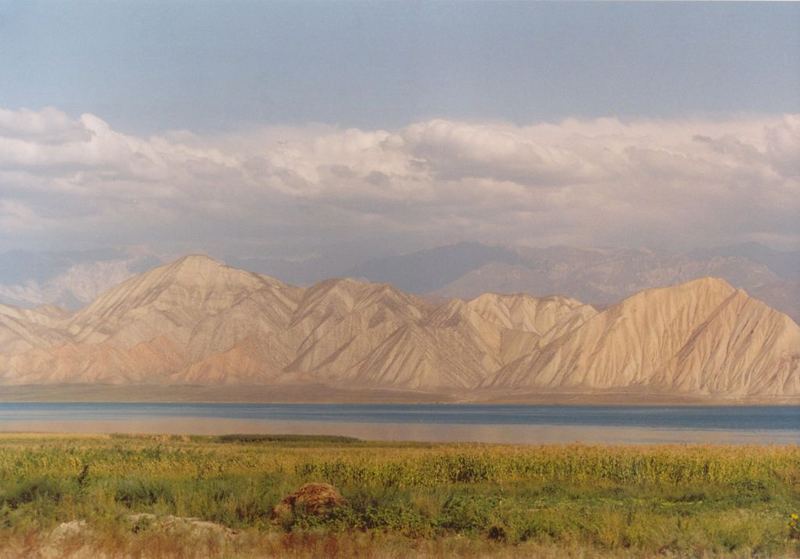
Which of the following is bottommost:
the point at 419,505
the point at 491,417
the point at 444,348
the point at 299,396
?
the point at 299,396

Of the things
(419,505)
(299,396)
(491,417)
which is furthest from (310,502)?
(299,396)

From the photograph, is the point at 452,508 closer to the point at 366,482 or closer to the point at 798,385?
the point at 366,482

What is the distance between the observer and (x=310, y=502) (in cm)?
2005

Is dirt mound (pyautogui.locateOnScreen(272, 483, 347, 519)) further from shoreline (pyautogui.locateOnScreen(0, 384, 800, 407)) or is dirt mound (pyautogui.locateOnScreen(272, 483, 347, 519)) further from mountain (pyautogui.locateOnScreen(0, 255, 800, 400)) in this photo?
mountain (pyautogui.locateOnScreen(0, 255, 800, 400))

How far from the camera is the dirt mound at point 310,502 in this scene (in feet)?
65.3

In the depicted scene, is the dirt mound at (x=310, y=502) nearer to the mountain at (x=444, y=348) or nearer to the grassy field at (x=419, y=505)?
the grassy field at (x=419, y=505)

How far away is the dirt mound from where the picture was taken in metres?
19.9

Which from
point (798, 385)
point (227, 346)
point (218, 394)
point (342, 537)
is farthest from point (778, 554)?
point (227, 346)

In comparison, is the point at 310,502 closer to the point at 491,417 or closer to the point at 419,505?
the point at 419,505

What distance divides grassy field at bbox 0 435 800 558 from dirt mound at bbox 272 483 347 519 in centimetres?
23

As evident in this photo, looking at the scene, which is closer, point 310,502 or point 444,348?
point 310,502

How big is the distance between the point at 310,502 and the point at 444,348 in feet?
539

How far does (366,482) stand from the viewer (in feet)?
→ 84.9

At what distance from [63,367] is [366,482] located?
17688 cm
